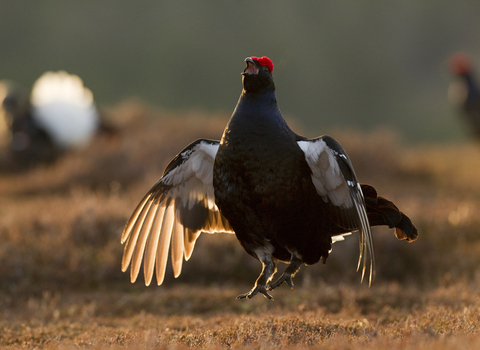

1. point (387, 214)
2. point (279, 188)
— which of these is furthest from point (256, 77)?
point (387, 214)

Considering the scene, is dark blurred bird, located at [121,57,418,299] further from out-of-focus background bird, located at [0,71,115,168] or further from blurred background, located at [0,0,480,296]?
out-of-focus background bird, located at [0,71,115,168]

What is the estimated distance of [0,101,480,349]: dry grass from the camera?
3.58m

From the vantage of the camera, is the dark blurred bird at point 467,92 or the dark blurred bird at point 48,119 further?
the dark blurred bird at point 467,92

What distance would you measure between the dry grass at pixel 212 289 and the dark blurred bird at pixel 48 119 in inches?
81.2

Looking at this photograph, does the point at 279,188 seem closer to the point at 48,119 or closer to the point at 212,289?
the point at 212,289

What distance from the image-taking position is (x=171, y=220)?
4758 mm

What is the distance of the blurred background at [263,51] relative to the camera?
32.7 meters

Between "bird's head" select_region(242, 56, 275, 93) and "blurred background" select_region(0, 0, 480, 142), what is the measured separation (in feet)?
88.3

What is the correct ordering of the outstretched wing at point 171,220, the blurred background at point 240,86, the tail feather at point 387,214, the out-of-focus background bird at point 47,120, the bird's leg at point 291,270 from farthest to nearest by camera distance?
the out-of-focus background bird at point 47,120, the blurred background at point 240,86, the outstretched wing at point 171,220, the bird's leg at point 291,270, the tail feather at point 387,214

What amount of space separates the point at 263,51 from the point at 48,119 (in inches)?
969

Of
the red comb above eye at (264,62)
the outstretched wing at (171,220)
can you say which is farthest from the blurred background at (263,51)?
the red comb above eye at (264,62)

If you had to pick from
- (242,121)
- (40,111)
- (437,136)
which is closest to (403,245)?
(242,121)

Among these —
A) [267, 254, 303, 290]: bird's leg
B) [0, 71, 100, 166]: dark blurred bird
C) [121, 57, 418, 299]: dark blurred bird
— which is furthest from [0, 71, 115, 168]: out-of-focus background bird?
[267, 254, 303, 290]: bird's leg

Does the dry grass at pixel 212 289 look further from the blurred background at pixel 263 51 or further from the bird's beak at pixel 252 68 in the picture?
the blurred background at pixel 263 51
